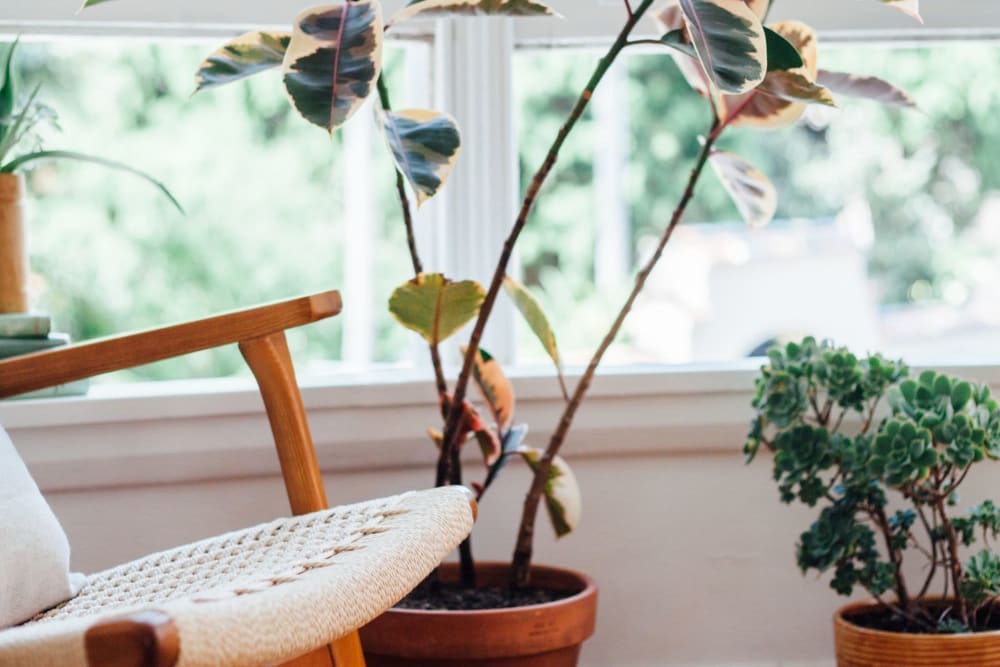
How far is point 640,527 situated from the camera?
66.4 inches

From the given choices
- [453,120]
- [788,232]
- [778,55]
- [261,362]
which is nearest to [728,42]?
[778,55]

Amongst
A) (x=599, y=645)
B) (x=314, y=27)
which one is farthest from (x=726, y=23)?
(x=599, y=645)

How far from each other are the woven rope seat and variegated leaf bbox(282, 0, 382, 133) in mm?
344

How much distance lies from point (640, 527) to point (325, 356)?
58 cm

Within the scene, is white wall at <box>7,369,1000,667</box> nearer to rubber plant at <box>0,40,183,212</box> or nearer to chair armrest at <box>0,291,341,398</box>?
rubber plant at <box>0,40,183,212</box>

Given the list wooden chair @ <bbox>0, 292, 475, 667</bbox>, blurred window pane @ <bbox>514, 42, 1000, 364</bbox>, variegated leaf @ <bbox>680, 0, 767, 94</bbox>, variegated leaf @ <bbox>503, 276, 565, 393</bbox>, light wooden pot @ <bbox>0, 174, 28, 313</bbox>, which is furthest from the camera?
blurred window pane @ <bbox>514, 42, 1000, 364</bbox>

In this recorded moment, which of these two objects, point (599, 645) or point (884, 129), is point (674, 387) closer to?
point (599, 645)

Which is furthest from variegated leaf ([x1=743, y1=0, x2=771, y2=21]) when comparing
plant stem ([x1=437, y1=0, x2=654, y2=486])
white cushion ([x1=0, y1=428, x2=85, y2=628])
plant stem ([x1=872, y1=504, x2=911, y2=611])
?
white cushion ([x1=0, y1=428, x2=85, y2=628])

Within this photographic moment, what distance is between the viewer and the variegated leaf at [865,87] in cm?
138

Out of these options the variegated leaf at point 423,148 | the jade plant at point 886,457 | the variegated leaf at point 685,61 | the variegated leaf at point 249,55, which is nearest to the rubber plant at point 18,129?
the variegated leaf at point 249,55

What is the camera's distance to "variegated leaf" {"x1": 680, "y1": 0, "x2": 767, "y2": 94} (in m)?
0.98

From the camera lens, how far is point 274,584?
32.2 inches

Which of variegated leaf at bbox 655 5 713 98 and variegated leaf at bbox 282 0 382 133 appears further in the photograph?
variegated leaf at bbox 655 5 713 98

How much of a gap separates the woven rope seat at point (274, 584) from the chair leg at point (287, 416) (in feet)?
0.19
